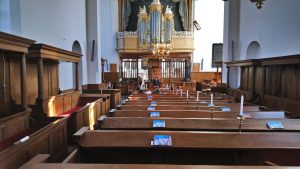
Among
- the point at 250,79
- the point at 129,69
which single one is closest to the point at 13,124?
the point at 250,79

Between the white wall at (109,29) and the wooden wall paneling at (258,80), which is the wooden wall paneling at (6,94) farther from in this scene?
the white wall at (109,29)

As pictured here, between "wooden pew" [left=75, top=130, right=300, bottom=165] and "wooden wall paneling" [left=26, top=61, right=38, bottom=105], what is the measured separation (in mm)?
3399

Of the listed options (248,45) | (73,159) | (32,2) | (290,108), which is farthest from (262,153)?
(248,45)

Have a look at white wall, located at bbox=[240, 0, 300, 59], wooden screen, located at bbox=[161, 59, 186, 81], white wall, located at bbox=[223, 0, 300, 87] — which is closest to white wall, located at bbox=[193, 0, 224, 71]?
wooden screen, located at bbox=[161, 59, 186, 81]

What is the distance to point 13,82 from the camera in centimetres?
400

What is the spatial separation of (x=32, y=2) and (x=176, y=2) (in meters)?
11.0

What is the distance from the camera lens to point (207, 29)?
13914 millimetres

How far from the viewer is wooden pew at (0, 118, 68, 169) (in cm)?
165

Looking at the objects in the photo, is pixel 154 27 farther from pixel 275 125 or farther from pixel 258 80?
pixel 275 125

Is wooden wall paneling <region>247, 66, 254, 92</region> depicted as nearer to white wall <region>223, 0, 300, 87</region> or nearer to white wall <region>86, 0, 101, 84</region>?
white wall <region>223, 0, 300, 87</region>

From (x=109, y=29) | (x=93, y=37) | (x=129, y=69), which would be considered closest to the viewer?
(x=93, y=37)

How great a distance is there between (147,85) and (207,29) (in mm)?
5523

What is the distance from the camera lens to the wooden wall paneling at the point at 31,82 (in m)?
4.73

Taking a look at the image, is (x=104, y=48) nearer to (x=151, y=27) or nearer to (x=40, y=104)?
(x=151, y=27)
